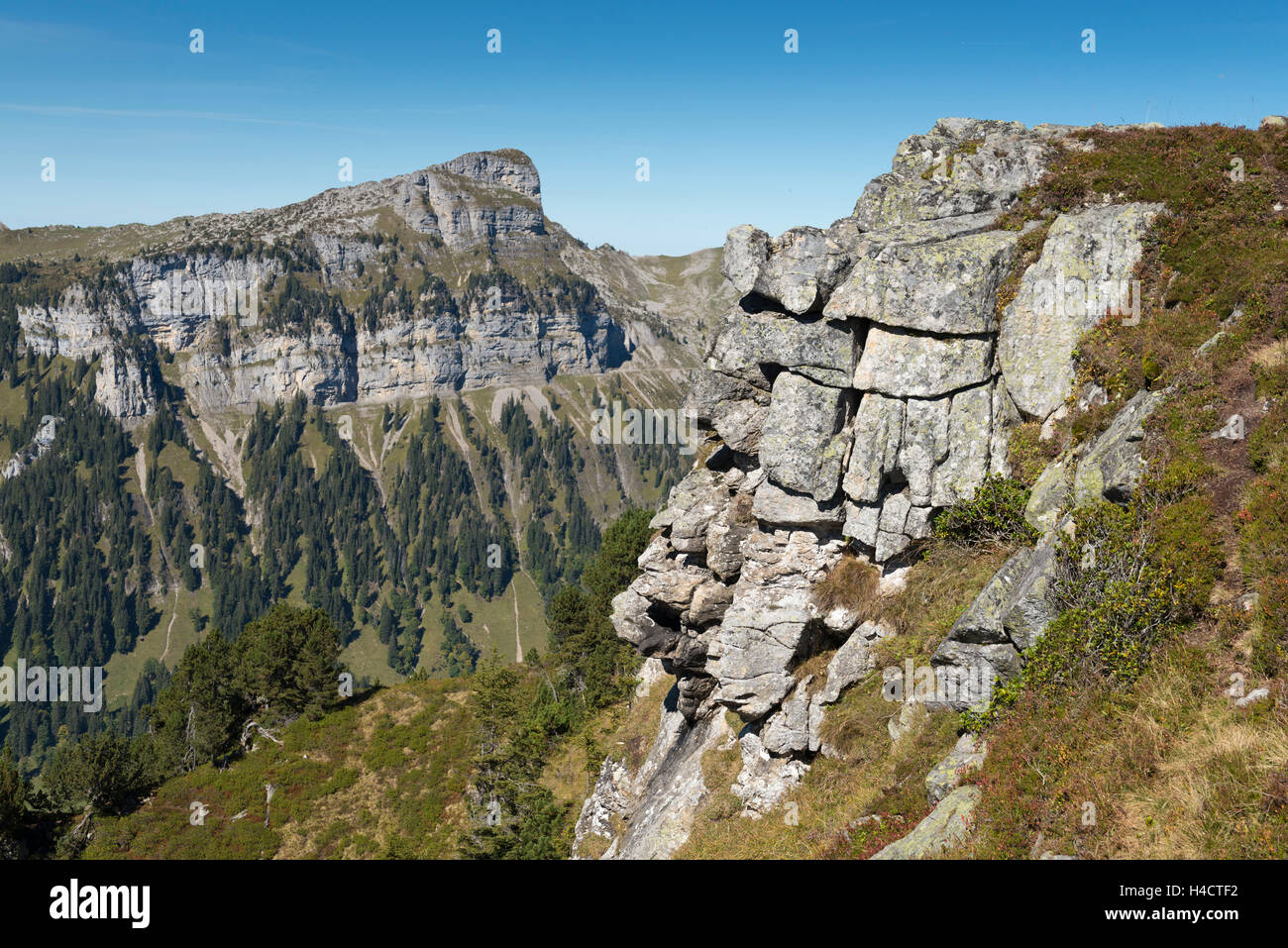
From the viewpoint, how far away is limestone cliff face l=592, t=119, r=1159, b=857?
26875 mm

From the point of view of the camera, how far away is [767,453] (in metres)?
28.9

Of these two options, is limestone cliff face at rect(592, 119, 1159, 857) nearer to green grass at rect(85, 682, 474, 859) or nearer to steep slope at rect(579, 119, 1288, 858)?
steep slope at rect(579, 119, 1288, 858)

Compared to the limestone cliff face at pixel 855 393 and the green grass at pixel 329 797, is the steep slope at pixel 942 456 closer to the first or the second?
the limestone cliff face at pixel 855 393

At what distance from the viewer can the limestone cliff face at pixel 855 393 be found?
26.9 metres

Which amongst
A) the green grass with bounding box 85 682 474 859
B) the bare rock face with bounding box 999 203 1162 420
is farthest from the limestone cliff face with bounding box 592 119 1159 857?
the green grass with bounding box 85 682 474 859

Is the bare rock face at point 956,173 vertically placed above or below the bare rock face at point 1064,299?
above

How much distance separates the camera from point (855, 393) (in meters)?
28.7

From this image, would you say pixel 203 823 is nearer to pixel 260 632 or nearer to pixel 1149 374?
pixel 260 632

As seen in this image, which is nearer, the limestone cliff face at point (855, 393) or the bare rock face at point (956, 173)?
the limestone cliff face at point (855, 393)

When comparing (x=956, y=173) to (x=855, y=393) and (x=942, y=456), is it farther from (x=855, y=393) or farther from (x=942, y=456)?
(x=942, y=456)

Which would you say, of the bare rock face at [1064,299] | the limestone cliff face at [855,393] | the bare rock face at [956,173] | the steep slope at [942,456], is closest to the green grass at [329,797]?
the steep slope at [942,456]

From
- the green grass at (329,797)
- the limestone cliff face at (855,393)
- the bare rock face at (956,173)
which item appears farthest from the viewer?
the green grass at (329,797)

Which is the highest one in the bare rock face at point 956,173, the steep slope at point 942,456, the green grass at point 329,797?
the bare rock face at point 956,173
